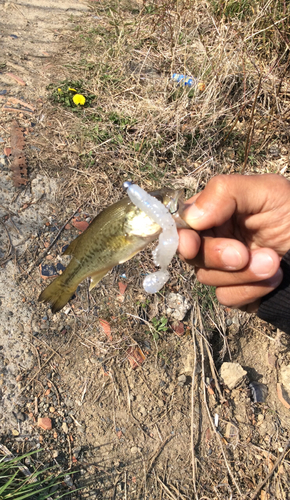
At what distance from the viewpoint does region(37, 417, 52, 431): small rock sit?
2.72 m

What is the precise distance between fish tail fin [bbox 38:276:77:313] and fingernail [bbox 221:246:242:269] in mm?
1000

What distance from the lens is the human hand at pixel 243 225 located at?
6.32 feet

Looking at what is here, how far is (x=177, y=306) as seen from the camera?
3438 millimetres

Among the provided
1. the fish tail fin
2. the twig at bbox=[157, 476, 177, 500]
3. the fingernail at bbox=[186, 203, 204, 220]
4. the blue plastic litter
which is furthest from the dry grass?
the twig at bbox=[157, 476, 177, 500]

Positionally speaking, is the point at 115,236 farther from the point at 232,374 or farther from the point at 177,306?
the point at 232,374

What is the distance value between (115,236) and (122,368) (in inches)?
61.2

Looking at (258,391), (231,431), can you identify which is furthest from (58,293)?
(258,391)

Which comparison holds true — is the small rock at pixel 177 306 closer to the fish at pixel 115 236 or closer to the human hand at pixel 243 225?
the human hand at pixel 243 225

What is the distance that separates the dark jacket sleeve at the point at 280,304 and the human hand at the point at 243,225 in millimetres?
51

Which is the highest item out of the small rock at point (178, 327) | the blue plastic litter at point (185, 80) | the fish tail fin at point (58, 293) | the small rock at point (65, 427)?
the blue plastic litter at point (185, 80)

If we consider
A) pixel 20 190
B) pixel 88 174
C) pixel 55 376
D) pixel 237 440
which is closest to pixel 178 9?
pixel 88 174

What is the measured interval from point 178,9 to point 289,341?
14.3 ft

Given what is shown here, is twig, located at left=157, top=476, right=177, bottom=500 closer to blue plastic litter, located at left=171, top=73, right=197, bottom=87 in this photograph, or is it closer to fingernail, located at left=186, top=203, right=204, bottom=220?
fingernail, located at left=186, top=203, right=204, bottom=220

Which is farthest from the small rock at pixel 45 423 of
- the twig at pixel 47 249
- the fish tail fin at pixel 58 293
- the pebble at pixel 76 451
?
the twig at pixel 47 249
